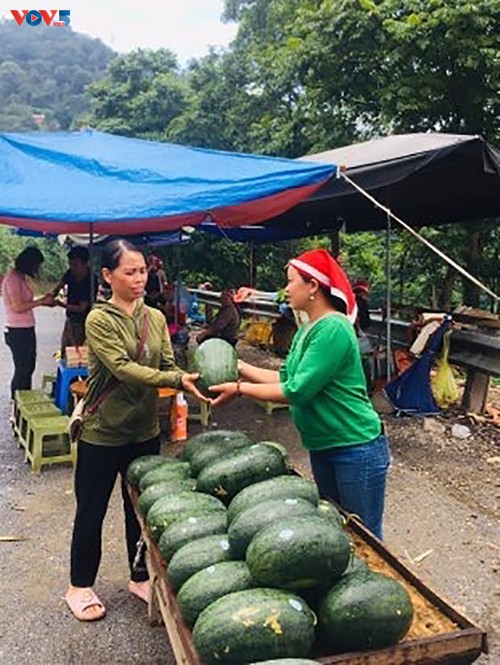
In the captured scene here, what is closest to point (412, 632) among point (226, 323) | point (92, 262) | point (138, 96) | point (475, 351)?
point (92, 262)

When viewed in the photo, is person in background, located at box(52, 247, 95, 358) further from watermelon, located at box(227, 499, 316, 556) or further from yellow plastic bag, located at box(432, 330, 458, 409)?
watermelon, located at box(227, 499, 316, 556)

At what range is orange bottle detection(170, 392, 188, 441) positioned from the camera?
20.7 feet

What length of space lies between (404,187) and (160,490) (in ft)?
18.0

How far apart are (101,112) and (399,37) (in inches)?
589

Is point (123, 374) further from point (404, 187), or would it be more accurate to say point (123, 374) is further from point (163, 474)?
point (404, 187)

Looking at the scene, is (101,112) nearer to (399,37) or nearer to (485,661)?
(399,37)

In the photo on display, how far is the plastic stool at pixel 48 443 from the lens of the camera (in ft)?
18.3

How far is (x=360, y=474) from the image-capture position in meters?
2.78

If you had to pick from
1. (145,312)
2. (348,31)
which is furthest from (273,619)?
(348,31)

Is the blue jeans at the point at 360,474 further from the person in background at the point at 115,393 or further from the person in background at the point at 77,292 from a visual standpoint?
the person in background at the point at 77,292

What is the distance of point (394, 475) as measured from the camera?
5.58m

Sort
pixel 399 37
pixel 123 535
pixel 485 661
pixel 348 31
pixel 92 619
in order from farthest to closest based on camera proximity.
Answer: pixel 348 31, pixel 399 37, pixel 123 535, pixel 92 619, pixel 485 661

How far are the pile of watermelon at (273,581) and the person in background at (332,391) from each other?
1.14 feet

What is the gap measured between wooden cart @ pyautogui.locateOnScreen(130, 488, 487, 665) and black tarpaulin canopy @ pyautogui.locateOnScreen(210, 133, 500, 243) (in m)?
3.87
